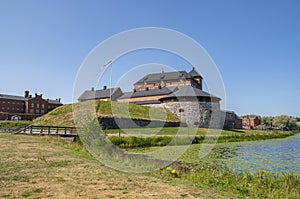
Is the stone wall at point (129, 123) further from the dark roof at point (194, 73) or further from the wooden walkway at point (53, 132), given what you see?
the dark roof at point (194, 73)

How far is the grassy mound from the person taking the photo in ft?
111

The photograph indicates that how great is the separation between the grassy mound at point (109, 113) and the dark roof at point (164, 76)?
75.0ft

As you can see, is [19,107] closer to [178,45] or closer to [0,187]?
[178,45]

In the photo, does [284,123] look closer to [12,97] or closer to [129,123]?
[129,123]

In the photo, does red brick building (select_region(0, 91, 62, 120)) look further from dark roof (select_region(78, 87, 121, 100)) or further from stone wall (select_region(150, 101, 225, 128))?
stone wall (select_region(150, 101, 225, 128))

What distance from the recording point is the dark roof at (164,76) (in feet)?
209

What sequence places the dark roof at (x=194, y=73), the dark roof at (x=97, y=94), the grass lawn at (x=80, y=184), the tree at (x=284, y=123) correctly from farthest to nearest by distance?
the tree at (x=284, y=123) < the dark roof at (x=194, y=73) < the dark roof at (x=97, y=94) < the grass lawn at (x=80, y=184)

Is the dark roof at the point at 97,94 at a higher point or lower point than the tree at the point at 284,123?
higher

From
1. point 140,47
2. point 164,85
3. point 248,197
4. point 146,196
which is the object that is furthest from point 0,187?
point 164,85

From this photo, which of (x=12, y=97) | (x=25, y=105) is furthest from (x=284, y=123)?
(x=12, y=97)

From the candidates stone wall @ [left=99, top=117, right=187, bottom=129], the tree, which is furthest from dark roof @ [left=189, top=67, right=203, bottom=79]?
the tree

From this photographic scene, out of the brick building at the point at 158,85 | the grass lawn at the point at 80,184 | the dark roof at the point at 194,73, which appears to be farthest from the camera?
the dark roof at the point at 194,73

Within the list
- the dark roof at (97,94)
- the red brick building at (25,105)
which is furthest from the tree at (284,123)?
the red brick building at (25,105)

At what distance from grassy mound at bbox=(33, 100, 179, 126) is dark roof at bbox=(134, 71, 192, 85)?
2287 cm
